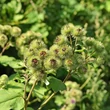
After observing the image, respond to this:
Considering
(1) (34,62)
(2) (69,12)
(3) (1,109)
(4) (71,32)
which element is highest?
(2) (69,12)

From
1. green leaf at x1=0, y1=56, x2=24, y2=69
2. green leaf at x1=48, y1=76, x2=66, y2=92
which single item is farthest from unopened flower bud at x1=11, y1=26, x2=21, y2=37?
green leaf at x1=48, y1=76, x2=66, y2=92

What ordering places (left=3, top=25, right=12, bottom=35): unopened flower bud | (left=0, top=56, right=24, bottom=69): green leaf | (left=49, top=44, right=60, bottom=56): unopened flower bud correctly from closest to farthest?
(left=49, top=44, right=60, bottom=56): unopened flower bud, (left=0, top=56, right=24, bottom=69): green leaf, (left=3, top=25, right=12, bottom=35): unopened flower bud

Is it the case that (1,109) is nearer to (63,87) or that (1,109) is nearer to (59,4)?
(63,87)

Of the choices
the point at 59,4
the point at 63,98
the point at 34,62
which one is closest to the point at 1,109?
the point at 34,62

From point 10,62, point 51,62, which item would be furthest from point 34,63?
point 10,62

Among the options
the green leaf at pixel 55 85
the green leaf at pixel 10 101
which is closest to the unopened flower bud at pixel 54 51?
the green leaf at pixel 55 85

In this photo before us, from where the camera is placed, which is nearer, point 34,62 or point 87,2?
point 34,62

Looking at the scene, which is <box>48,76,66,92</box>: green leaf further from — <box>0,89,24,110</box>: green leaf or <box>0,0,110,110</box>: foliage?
<box>0,89,24,110</box>: green leaf
